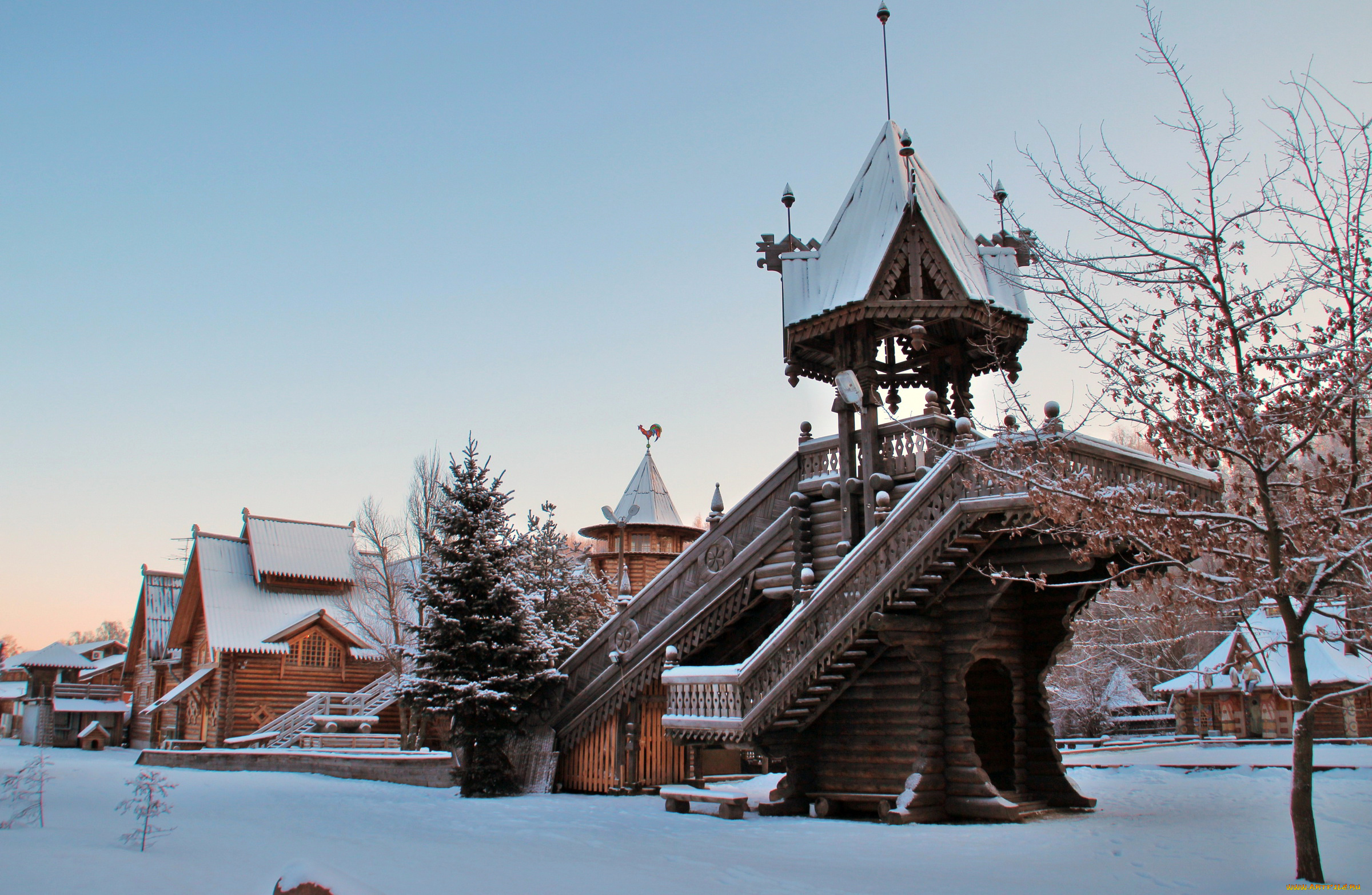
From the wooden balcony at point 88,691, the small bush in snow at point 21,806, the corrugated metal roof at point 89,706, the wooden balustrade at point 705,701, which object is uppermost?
the wooden balustrade at point 705,701

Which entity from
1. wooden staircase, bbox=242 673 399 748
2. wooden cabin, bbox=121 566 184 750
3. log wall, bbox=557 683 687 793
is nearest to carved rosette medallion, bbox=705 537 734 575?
log wall, bbox=557 683 687 793

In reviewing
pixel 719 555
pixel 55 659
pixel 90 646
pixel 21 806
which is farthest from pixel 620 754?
pixel 90 646

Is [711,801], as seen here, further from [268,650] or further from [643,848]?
[268,650]

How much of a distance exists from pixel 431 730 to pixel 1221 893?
89.8 ft

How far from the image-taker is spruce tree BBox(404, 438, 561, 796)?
17672 mm

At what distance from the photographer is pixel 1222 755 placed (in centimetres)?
2864

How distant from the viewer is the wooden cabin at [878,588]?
13797mm

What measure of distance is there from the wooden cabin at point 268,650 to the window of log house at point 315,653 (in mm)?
34

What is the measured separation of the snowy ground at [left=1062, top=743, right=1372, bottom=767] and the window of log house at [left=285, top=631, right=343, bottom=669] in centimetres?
2617

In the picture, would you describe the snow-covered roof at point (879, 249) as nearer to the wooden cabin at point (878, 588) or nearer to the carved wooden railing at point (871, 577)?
the wooden cabin at point (878, 588)

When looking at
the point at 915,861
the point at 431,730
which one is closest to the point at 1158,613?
the point at 915,861

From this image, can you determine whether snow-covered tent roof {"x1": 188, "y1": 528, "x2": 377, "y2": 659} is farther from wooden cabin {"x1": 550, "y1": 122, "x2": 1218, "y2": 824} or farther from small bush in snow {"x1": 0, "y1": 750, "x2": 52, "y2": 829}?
small bush in snow {"x1": 0, "y1": 750, "x2": 52, "y2": 829}

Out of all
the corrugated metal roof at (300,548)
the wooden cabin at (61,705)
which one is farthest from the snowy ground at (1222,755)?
the wooden cabin at (61,705)

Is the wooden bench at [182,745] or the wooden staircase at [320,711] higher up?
the wooden staircase at [320,711]
